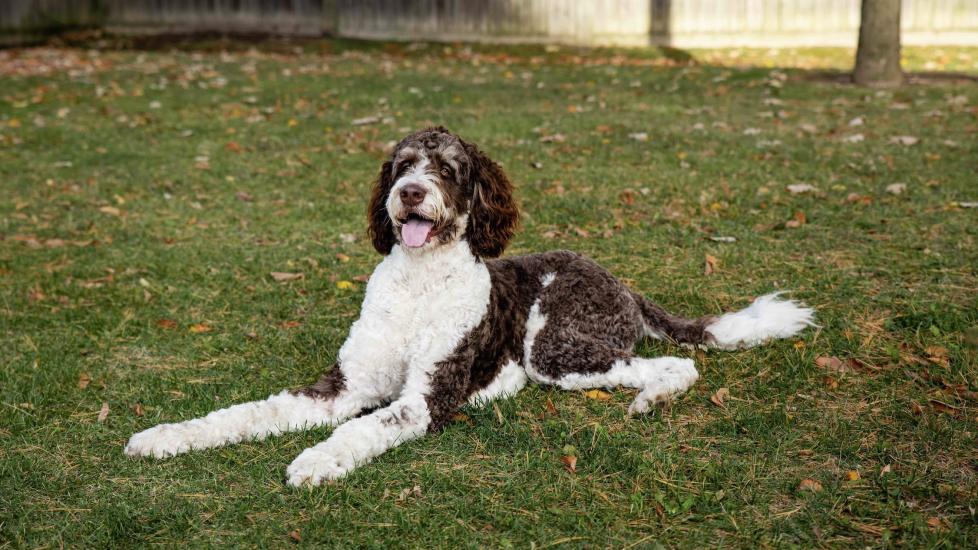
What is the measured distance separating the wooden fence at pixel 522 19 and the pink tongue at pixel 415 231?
52.8ft

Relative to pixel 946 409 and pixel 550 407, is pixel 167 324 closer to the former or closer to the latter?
pixel 550 407

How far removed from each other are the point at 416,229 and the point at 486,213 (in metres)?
0.44

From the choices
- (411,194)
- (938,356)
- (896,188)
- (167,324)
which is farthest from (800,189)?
(167,324)

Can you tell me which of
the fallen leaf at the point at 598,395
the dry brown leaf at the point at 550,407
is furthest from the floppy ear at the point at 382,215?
the fallen leaf at the point at 598,395

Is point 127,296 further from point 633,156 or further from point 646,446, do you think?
point 633,156

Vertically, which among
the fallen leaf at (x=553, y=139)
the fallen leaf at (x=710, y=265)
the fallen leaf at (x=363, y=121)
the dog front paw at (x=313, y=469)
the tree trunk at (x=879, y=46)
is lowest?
the dog front paw at (x=313, y=469)

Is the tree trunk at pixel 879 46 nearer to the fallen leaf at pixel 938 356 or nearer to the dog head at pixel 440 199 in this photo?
the fallen leaf at pixel 938 356

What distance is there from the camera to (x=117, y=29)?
20.4 metres

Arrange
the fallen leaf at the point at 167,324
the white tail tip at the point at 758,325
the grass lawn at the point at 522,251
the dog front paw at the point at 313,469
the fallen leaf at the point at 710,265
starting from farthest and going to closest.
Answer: the fallen leaf at the point at 710,265, the fallen leaf at the point at 167,324, the white tail tip at the point at 758,325, the dog front paw at the point at 313,469, the grass lawn at the point at 522,251

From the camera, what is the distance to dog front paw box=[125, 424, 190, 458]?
4102mm

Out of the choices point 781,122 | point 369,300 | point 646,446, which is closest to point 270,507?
point 369,300

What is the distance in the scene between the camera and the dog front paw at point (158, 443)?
410 cm

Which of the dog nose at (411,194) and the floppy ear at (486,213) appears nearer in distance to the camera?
the dog nose at (411,194)

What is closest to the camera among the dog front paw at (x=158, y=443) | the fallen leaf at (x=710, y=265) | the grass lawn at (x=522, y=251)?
the grass lawn at (x=522, y=251)
